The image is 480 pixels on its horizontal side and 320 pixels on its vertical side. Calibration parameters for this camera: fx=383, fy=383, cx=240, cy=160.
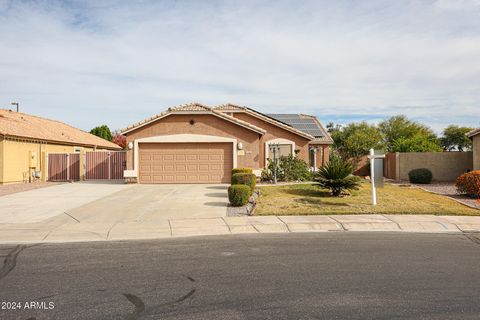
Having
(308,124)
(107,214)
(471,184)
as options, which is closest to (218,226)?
(107,214)

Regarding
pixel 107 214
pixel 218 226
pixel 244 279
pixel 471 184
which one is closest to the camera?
pixel 244 279

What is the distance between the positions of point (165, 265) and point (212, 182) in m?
16.0

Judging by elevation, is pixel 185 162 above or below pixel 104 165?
above

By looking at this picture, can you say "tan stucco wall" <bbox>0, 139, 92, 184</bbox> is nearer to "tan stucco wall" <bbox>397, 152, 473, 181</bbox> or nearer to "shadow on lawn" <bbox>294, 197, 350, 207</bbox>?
"shadow on lawn" <bbox>294, 197, 350, 207</bbox>

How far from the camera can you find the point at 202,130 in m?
23.0

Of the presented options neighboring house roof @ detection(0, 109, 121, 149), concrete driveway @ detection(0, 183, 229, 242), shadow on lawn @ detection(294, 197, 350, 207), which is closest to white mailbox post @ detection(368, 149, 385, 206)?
shadow on lawn @ detection(294, 197, 350, 207)

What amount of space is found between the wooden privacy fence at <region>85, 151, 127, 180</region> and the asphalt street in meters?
18.3

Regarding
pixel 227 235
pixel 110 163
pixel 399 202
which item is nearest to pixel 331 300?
pixel 227 235

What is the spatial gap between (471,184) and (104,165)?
70.5ft

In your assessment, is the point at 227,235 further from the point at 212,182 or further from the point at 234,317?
the point at 212,182

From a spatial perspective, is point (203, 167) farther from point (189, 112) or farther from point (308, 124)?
point (308, 124)

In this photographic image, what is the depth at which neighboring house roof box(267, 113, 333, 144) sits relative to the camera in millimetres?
31195

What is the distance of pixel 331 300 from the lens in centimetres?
505

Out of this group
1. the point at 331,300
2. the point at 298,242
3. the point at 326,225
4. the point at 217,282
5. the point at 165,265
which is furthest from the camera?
the point at 326,225
